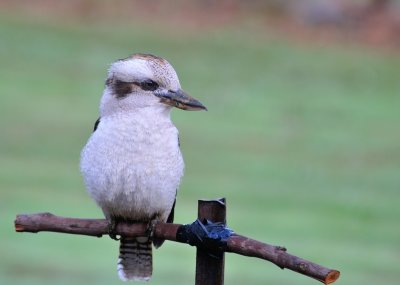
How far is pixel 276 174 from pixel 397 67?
10153mm

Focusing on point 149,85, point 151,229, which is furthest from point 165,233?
point 149,85

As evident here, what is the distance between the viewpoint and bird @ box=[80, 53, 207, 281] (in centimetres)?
533

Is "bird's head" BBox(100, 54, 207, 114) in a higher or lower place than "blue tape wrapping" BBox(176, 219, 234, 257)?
higher

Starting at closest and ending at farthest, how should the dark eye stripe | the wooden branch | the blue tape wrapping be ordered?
the wooden branch < the blue tape wrapping < the dark eye stripe

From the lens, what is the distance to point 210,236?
15.8 ft

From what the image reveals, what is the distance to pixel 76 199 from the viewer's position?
701 inches

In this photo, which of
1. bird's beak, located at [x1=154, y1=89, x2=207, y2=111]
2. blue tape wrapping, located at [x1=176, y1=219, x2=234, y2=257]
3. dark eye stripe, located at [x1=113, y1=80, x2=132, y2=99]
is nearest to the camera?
blue tape wrapping, located at [x1=176, y1=219, x2=234, y2=257]

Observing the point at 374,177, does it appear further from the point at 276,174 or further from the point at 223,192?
the point at 223,192

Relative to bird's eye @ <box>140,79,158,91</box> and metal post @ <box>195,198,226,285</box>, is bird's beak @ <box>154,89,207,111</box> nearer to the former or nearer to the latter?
bird's eye @ <box>140,79,158,91</box>

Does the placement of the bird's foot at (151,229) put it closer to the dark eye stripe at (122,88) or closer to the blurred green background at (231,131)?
the dark eye stripe at (122,88)

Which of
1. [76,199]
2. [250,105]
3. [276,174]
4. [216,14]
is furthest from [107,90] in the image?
[216,14]

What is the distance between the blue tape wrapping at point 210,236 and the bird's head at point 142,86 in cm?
48

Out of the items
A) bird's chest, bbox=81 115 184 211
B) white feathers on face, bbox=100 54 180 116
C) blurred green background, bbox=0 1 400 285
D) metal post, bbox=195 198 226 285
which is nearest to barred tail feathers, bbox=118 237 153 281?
bird's chest, bbox=81 115 184 211

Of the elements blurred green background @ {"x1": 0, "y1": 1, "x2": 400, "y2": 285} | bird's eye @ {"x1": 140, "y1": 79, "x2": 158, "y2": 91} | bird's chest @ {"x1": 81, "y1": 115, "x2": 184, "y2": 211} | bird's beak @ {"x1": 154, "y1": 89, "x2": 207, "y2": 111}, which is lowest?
bird's chest @ {"x1": 81, "y1": 115, "x2": 184, "y2": 211}
